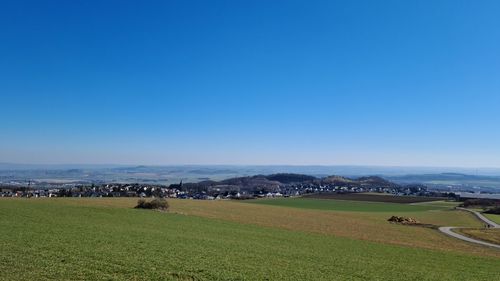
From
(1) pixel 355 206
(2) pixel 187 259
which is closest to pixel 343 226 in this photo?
(2) pixel 187 259

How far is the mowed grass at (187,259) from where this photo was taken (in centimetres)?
1617

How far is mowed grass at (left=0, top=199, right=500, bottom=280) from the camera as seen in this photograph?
16.2 m

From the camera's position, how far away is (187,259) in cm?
2006

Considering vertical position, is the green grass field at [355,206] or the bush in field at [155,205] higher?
the bush in field at [155,205]

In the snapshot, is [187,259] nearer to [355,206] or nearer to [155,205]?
[155,205]

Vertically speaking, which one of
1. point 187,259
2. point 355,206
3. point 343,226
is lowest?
point 355,206

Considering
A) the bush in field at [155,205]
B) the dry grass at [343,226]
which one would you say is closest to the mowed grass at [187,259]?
the dry grass at [343,226]

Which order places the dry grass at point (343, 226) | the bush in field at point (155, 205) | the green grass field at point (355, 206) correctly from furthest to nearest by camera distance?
the green grass field at point (355, 206), the bush in field at point (155, 205), the dry grass at point (343, 226)

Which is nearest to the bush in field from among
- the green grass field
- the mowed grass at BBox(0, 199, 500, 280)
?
the mowed grass at BBox(0, 199, 500, 280)

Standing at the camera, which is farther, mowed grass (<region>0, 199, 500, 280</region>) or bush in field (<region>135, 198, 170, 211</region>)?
bush in field (<region>135, 198, 170, 211</region>)

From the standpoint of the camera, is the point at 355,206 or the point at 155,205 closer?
the point at 155,205

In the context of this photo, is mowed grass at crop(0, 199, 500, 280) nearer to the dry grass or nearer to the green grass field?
the dry grass

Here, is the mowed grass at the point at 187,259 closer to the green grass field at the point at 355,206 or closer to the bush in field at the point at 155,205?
the bush in field at the point at 155,205

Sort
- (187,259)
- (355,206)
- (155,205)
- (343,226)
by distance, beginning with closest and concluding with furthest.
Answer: (187,259) < (343,226) < (155,205) < (355,206)
